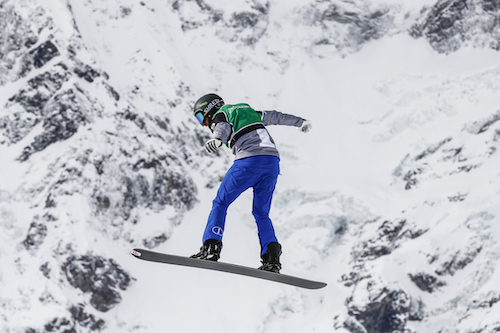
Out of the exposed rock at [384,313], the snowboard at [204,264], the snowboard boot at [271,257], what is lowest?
the snowboard at [204,264]

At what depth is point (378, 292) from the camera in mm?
95625

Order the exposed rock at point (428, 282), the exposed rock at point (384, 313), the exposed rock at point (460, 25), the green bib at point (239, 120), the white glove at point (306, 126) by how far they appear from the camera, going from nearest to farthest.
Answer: the green bib at point (239, 120) → the white glove at point (306, 126) → the exposed rock at point (384, 313) → the exposed rock at point (428, 282) → the exposed rock at point (460, 25)

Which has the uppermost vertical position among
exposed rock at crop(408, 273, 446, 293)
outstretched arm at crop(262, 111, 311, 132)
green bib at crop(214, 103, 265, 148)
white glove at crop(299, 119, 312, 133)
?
exposed rock at crop(408, 273, 446, 293)

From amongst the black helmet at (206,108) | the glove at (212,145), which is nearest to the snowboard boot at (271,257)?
the glove at (212,145)

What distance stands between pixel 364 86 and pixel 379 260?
39731 mm

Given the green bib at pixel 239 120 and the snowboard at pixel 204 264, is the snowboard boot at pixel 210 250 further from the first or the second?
the green bib at pixel 239 120

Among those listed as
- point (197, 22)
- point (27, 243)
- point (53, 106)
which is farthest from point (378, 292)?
point (197, 22)

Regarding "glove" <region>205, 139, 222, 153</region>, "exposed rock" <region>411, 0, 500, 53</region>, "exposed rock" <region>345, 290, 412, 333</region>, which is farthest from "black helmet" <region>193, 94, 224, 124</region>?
"exposed rock" <region>411, 0, 500, 53</region>

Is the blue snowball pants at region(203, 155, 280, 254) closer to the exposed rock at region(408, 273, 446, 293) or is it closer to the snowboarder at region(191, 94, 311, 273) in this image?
the snowboarder at region(191, 94, 311, 273)

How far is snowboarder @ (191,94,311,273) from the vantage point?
1141cm

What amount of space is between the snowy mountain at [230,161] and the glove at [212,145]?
266 ft

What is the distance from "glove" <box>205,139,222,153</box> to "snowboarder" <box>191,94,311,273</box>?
0.37 m

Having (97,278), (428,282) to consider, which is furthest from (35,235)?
(428,282)

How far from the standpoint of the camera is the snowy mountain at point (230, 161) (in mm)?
94938
